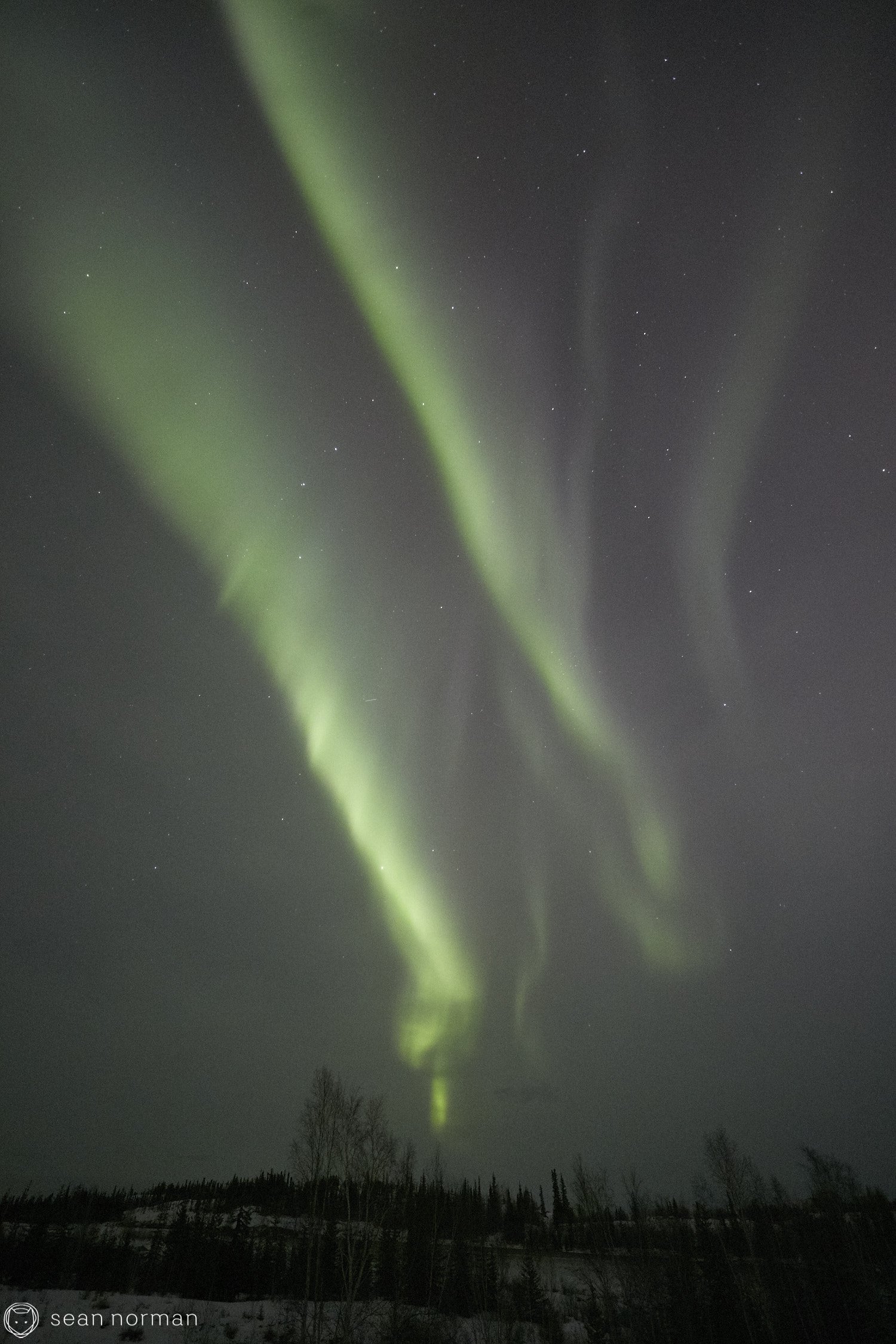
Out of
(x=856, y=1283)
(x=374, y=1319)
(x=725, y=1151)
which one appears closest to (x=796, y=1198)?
(x=856, y=1283)

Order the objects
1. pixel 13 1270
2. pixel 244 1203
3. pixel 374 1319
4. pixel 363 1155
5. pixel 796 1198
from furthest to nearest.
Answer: pixel 244 1203 → pixel 796 1198 → pixel 13 1270 → pixel 374 1319 → pixel 363 1155

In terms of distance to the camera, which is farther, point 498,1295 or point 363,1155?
point 498,1295

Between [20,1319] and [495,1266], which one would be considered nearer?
[20,1319]

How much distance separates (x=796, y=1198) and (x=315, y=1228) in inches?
2265

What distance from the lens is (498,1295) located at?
173 feet

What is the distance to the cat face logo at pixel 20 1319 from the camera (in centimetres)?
3584

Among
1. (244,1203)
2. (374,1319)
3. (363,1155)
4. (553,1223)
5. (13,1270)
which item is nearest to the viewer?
(363,1155)

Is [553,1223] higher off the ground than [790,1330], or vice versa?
[553,1223]

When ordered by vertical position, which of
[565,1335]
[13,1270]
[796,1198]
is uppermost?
[796,1198]

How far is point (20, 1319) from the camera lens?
3769 cm

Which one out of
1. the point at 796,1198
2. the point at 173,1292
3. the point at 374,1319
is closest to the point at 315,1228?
the point at 374,1319

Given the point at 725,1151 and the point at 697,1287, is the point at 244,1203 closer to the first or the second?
the point at 697,1287

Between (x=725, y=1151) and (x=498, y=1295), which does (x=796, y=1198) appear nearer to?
(x=725, y=1151)

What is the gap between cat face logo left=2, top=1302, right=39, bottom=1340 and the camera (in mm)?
35844
